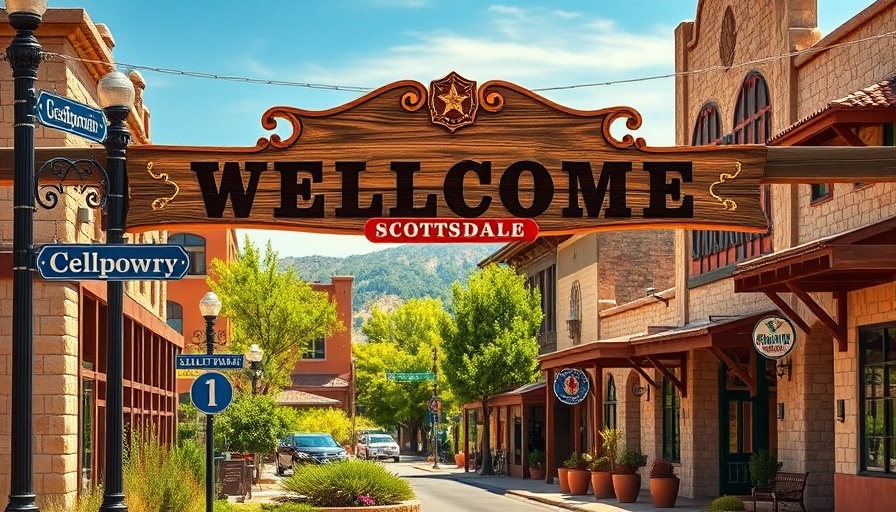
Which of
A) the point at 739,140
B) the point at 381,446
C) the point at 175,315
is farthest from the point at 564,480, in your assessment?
the point at 175,315

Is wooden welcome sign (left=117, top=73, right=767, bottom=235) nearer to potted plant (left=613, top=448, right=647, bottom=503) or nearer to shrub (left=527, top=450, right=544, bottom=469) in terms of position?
potted plant (left=613, top=448, right=647, bottom=503)

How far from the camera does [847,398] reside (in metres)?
24.4

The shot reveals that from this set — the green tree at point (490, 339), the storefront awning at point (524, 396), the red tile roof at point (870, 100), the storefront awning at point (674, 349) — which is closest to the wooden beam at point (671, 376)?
the storefront awning at point (674, 349)

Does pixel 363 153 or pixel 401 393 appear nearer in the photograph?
pixel 363 153

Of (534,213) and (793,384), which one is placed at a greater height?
(534,213)

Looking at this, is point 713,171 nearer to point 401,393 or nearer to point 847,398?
point 847,398

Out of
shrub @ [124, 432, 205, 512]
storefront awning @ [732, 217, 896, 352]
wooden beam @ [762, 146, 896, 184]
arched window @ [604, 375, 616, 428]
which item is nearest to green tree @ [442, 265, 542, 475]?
arched window @ [604, 375, 616, 428]

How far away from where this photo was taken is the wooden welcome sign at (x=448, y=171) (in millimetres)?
13305

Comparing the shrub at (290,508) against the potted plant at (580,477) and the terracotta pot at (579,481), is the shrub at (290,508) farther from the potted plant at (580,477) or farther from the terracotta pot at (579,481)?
the terracotta pot at (579,481)

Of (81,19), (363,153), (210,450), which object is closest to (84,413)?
(210,450)

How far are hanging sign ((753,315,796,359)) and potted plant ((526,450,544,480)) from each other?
2468cm

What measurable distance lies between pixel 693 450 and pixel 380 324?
225 feet

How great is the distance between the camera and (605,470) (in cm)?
3525

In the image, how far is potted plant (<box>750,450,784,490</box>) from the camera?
2736 cm
